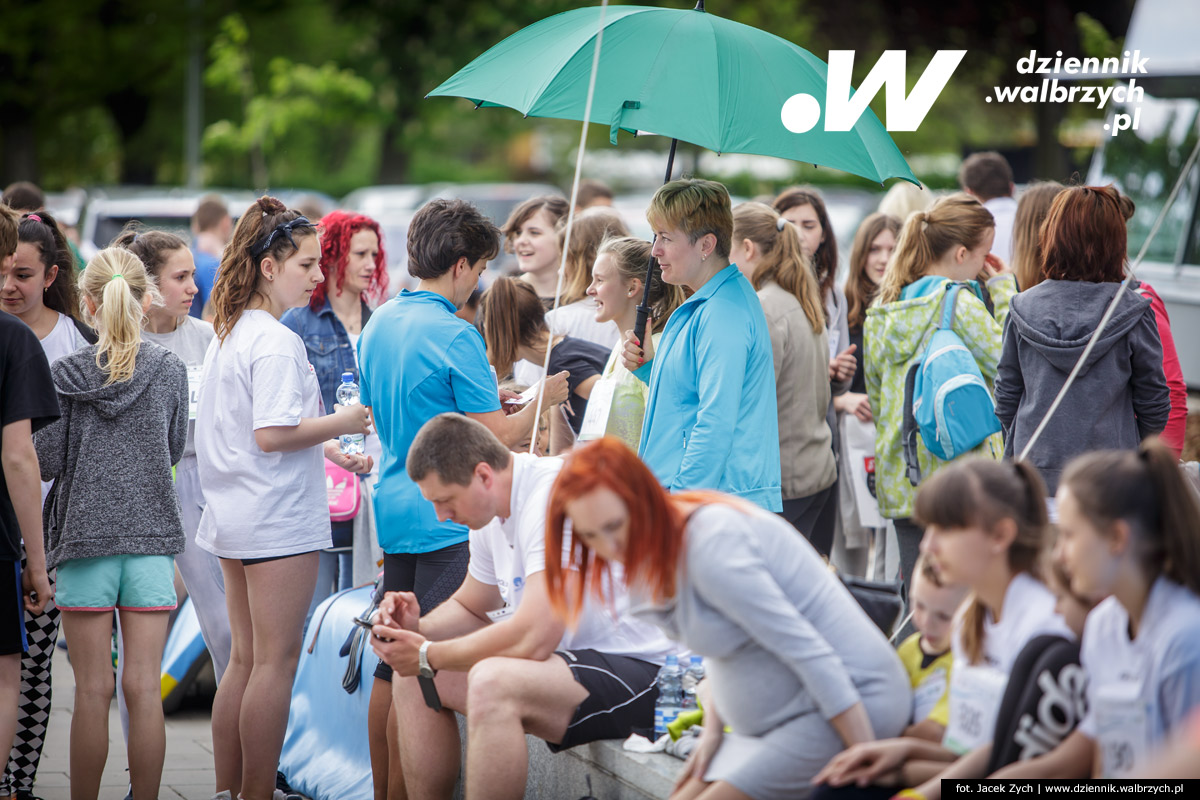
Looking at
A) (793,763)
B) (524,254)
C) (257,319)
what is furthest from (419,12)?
(793,763)

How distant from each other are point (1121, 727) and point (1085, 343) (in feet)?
6.82

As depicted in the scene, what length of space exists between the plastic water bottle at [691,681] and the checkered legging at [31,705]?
229 centimetres

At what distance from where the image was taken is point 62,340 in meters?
5.13

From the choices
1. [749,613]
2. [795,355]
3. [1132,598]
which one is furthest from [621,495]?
[795,355]

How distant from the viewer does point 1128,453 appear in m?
2.62

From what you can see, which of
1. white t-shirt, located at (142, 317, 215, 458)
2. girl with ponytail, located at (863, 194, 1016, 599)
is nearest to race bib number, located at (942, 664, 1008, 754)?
girl with ponytail, located at (863, 194, 1016, 599)

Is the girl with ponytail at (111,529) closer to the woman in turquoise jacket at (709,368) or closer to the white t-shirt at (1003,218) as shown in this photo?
the woman in turquoise jacket at (709,368)

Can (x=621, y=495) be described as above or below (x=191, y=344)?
below

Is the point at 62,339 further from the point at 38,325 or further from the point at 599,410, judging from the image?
the point at 599,410

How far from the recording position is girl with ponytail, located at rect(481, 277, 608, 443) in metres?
5.31

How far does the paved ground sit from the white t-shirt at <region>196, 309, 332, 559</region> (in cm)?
125

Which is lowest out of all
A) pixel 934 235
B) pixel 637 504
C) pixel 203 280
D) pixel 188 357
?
pixel 637 504

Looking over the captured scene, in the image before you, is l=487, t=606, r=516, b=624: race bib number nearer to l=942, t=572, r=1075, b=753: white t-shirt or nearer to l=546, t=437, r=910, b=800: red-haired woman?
l=546, t=437, r=910, b=800: red-haired woman

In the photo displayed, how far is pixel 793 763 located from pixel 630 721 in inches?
42.1
